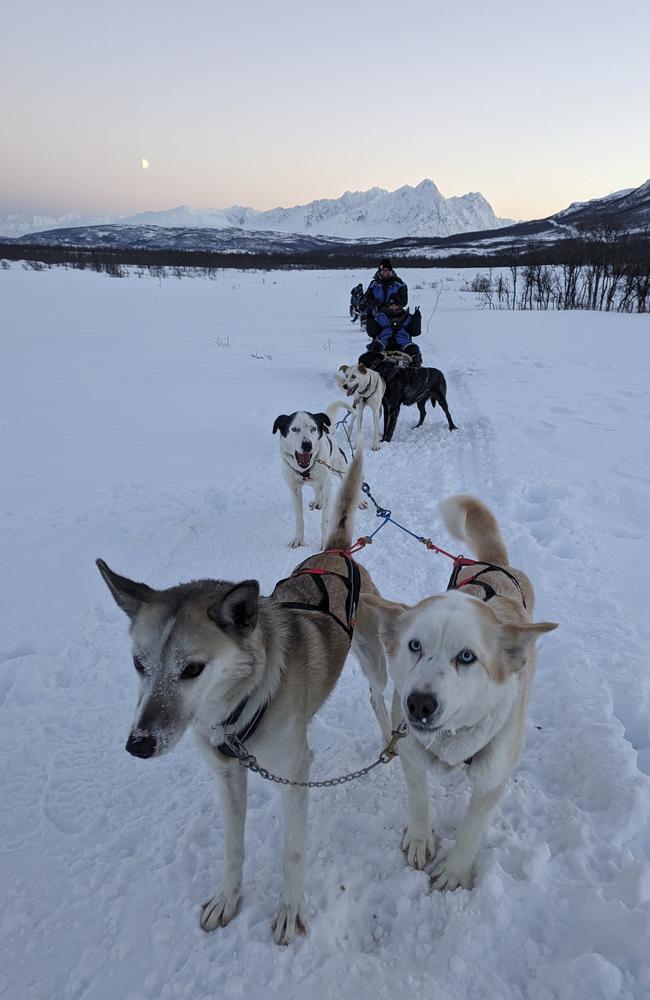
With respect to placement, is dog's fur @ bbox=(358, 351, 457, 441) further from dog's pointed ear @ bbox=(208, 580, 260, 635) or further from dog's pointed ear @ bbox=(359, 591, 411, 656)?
dog's pointed ear @ bbox=(208, 580, 260, 635)

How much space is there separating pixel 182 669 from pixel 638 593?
11.2ft

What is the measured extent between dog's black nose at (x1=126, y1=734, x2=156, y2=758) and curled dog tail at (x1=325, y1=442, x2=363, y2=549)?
161 cm

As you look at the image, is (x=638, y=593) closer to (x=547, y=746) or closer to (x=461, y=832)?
(x=547, y=746)

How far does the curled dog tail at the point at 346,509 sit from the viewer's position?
3.01 m

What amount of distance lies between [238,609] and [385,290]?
30.8 feet

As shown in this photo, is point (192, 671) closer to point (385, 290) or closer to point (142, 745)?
point (142, 745)

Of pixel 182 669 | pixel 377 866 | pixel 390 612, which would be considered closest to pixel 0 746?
pixel 182 669

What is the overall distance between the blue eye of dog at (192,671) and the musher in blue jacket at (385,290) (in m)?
9.35

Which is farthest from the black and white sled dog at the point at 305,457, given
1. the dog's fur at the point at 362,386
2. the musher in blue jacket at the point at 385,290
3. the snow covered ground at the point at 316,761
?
the musher in blue jacket at the point at 385,290

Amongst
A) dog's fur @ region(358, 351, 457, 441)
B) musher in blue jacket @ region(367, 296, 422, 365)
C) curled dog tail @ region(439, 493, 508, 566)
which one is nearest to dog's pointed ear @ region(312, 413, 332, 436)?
curled dog tail @ region(439, 493, 508, 566)

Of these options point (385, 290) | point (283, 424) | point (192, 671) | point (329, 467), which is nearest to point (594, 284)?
point (385, 290)

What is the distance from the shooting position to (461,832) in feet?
6.54

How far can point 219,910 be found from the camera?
1.98 m

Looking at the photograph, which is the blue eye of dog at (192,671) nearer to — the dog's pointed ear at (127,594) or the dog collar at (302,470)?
the dog's pointed ear at (127,594)
